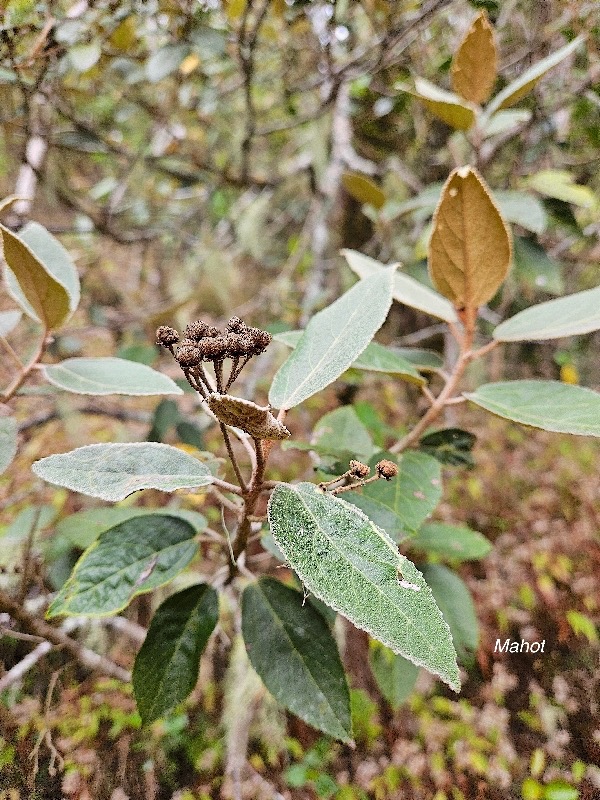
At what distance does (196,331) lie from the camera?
45cm

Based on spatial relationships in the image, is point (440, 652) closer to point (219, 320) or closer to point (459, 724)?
point (459, 724)

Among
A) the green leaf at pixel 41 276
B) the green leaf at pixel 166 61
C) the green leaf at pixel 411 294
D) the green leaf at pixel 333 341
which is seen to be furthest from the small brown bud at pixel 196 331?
the green leaf at pixel 166 61

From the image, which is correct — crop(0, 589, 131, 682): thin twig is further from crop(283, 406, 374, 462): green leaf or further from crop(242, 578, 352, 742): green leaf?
crop(283, 406, 374, 462): green leaf

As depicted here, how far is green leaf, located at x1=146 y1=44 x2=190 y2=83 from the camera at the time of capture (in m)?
1.08

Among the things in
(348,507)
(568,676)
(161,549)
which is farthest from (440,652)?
(568,676)

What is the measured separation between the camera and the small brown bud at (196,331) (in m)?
0.44

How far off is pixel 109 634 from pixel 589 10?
6.24 feet

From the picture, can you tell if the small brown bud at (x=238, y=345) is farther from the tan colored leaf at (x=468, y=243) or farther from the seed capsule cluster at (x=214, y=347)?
the tan colored leaf at (x=468, y=243)

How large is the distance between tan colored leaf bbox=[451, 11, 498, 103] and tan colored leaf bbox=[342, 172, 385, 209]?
1.06 ft

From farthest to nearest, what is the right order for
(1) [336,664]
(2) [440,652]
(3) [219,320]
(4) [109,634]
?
(3) [219,320] → (4) [109,634] → (1) [336,664] → (2) [440,652]

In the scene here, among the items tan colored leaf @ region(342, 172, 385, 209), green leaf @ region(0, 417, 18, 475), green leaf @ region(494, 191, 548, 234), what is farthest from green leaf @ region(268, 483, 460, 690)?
tan colored leaf @ region(342, 172, 385, 209)

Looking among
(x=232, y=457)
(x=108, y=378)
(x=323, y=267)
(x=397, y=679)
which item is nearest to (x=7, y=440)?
(x=108, y=378)

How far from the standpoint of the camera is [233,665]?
1.02 metres

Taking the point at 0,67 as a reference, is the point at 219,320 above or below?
below
